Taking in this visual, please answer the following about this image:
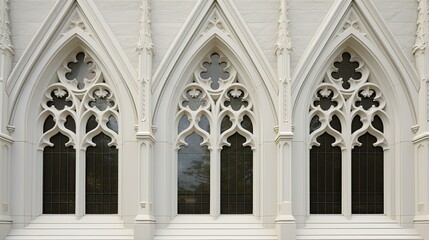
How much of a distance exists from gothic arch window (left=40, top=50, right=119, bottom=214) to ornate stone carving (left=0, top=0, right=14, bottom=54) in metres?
1.29

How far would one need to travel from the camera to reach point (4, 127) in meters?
11.2

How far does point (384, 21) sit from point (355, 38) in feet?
2.53

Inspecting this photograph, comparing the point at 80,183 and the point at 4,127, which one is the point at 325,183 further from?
the point at 4,127

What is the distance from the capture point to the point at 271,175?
11.3 meters

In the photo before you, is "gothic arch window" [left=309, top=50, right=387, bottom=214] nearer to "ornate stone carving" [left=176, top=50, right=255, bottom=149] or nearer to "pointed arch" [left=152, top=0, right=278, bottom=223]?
"pointed arch" [left=152, top=0, right=278, bottom=223]

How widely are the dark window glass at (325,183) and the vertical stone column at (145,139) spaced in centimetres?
383

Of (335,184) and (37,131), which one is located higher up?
(37,131)

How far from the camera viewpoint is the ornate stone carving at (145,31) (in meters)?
11.1

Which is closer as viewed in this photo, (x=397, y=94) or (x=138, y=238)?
(x=138, y=238)

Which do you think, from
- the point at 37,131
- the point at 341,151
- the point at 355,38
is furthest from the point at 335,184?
the point at 37,131

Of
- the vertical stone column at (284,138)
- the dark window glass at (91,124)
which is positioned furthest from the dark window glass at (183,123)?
the vertical stone column at (284,138)

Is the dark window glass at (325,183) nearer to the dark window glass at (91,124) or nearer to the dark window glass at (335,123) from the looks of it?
the dark window glass at (335,123)

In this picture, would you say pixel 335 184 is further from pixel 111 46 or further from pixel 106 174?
pixel 111 46

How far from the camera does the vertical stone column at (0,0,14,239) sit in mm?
11094
